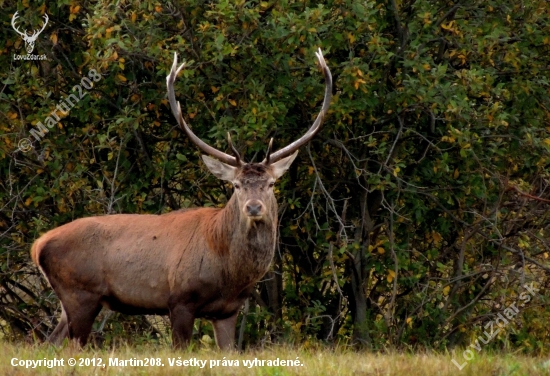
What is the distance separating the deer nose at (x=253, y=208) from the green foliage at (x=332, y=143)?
4.17 feet

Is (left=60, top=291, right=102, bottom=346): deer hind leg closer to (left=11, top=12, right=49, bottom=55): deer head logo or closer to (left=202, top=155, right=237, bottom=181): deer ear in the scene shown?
(left=202, top=155, right=237, bottom=181): deer ear

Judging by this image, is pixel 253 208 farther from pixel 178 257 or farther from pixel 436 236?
pixel 436 236

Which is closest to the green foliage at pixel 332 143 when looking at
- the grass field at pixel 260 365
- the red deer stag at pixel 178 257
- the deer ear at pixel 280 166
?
the deer ear at pixel 280 166

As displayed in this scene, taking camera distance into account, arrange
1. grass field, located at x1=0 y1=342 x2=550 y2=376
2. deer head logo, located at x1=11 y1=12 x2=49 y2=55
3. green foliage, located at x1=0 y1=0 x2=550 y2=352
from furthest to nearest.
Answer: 1. deer head logo, located at x1=11 y1=12 x2=49 y2=55
2. green foliage, located at x1=0 y1=0 x2=550 y2=352
3. grass field, located at x1=0 y1=342 x2=550 y2=376

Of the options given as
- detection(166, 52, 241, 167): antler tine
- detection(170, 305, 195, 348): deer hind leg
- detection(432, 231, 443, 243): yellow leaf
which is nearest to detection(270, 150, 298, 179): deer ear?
detection(166, 52, 241, 167): antler tine

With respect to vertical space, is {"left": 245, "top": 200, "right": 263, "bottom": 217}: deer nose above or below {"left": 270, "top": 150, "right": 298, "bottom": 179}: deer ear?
below

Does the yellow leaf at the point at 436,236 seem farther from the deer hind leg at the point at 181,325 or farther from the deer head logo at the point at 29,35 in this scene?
the deer head logo at the point at 29,35

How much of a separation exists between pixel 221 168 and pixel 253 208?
2.24 feet

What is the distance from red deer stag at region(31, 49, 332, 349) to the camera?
8172 mm

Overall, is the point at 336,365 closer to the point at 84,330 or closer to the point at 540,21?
the point at 84,330

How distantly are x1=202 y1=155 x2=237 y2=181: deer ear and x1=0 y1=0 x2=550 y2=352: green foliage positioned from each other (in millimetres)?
732


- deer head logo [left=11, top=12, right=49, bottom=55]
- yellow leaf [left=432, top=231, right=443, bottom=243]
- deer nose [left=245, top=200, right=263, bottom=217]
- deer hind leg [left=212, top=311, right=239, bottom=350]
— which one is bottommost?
deer hind leg [left=212, top=311, right=239, bottom=350]

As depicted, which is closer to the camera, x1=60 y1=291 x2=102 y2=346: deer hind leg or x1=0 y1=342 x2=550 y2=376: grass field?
x1=0 y1=342 x2=550 y2=376: grass field

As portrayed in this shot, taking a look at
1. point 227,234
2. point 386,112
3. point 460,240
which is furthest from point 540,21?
point 227,234
